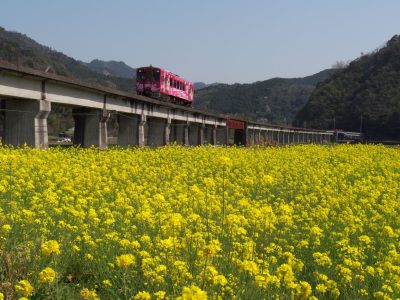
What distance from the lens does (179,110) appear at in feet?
136

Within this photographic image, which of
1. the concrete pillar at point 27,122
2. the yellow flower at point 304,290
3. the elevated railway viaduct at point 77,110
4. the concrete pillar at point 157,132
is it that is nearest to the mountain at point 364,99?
the elevated railway viaduct at point 77,110

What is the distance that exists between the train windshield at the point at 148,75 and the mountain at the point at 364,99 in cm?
8700

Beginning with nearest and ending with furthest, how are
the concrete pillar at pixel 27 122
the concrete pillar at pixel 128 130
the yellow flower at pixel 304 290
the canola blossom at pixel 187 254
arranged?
the yellow flower at pixel 304 290
the canola blossom at pixel 187 254
the concrete pillar at pixel 27 122
the concrete pillar at pixel 128 130

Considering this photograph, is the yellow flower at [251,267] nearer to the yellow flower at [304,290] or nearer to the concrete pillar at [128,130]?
the yellow flower at [304,290]

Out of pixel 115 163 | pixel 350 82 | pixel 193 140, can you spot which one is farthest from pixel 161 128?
pixel 350 82

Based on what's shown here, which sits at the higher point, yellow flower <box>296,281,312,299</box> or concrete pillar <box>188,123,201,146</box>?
concrete pillar <box>188,123,201,146</box>

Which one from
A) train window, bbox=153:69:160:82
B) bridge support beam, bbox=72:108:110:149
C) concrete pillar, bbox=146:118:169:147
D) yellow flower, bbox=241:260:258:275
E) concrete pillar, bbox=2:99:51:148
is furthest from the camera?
concrete pillar, bbox=146:118:169:147

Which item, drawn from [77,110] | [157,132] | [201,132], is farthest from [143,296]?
[201,132]

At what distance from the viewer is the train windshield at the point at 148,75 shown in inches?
1446

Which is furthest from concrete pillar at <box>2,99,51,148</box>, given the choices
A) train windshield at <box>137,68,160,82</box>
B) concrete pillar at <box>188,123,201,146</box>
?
concrete pillar at <box>188,123,201,146</box>

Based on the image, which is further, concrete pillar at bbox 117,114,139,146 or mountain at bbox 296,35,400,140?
mountain at bbox 296,35,400,140

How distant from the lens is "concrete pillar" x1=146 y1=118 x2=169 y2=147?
38.7 m

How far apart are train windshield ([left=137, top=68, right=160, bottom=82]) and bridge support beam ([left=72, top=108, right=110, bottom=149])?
410 inches

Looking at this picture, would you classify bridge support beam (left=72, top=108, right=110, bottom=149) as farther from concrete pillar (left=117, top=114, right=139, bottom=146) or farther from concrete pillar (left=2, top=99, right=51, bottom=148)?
concrete pillar (left=2, top=99, right=51, bottom=148)
